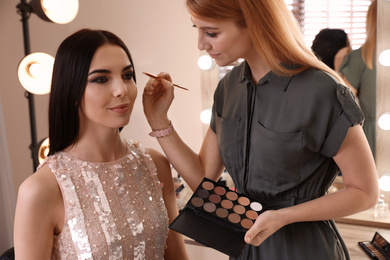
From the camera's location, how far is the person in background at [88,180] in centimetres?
102

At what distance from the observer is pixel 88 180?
1125 millimetres

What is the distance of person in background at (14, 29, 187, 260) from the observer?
102 centimetres

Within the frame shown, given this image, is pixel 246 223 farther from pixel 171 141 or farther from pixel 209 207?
pixel 171 141

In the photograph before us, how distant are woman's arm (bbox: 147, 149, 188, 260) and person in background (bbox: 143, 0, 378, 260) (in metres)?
0.24

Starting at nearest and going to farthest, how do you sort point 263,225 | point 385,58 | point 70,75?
point 263,225, point 70,75, point 385,58

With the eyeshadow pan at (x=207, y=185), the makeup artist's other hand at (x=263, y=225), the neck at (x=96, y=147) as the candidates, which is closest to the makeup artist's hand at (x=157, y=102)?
the neck at (x=96, y=147)

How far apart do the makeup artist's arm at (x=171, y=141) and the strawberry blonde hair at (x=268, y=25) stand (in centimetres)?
30

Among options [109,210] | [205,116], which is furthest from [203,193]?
[205,116]

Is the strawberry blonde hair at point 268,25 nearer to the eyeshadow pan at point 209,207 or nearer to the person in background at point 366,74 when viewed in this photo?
the eyeshadow pan at point 209,207

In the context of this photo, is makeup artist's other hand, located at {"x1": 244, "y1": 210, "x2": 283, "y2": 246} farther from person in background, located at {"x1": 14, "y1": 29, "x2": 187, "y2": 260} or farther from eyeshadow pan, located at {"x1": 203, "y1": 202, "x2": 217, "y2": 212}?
person in background, located at {"x1": 14, "y1": 29, "x2": 187, "y2": 260}

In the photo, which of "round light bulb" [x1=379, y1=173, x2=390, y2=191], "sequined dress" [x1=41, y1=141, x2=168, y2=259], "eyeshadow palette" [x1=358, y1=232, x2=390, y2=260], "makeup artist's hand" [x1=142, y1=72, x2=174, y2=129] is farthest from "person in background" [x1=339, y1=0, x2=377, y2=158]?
"sequined dress" [x1=41, y1=141, x2=168, y2=259]

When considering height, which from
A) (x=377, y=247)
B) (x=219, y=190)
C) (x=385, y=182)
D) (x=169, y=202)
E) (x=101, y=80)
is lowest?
(x=377, y=247)

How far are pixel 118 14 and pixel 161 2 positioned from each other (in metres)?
0.25

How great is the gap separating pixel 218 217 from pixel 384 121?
110 centimetres
